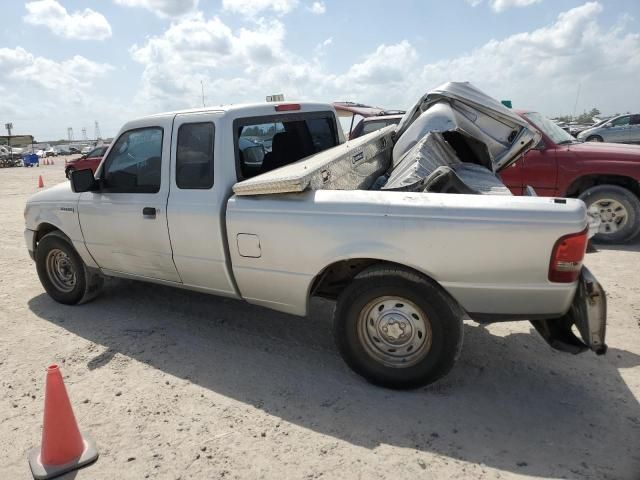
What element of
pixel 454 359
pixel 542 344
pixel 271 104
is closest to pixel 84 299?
pixel 271 104

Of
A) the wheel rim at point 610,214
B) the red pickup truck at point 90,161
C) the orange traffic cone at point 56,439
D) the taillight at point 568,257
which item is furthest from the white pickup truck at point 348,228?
the red pickup truck at point 90,161

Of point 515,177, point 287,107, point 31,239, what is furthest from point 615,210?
point 31,239

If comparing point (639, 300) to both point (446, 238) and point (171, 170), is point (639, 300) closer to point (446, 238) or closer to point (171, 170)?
point (446, 238)

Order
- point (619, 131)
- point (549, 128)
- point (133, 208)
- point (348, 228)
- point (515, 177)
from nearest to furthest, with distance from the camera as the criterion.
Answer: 1. point (348, 228)
2. point (133, 208)
3. point (515, 177)
4. point (549, 128)
5. point (619, 131)

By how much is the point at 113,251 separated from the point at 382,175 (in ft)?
8.36

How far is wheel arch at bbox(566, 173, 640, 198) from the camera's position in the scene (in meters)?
6.73

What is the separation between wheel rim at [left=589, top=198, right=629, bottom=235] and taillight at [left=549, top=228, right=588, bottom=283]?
15.3 ft

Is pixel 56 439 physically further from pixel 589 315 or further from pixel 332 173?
pixel 589 315

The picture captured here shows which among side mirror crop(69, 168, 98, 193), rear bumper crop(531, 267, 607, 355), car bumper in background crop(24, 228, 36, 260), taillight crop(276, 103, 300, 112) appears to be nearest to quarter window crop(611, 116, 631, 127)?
taillight crop(276, 103, 300, 112)

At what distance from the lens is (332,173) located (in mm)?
3574

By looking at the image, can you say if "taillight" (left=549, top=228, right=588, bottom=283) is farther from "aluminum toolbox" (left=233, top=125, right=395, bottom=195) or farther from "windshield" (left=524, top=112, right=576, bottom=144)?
"windshield" (left=524, top=112, right=576, bottom=144)

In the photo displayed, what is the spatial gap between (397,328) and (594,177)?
5.13 meters

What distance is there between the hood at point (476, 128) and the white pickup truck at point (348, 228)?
0.5 inches

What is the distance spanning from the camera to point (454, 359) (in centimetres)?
313
